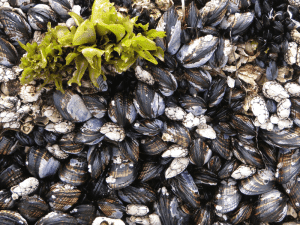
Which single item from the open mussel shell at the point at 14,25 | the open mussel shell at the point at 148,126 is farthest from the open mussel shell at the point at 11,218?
the open mussel shell at the point at 14,25

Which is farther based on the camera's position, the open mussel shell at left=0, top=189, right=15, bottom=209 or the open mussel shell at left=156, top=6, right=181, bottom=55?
the open mussel shell at left=0, top=189, right=15, bottom=209

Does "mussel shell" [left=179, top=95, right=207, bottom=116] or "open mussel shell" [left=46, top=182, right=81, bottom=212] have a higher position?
"mussel shell" [left=179, top=95, right=207, bottom=116]

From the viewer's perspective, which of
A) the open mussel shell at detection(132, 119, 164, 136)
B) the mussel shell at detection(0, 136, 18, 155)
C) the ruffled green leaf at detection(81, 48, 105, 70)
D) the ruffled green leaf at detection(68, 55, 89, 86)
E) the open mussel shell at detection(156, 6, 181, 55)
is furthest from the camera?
the mussel shell at detection(0, 136, 18, 155)

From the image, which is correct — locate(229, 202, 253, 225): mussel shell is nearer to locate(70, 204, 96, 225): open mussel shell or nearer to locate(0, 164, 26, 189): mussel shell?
locate(70, 204, 96, 225): open mussel shell

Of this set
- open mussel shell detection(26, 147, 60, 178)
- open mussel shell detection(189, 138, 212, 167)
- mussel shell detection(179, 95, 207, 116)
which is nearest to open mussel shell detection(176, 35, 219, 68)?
mussel shell detection(179, 95, 207, 116)

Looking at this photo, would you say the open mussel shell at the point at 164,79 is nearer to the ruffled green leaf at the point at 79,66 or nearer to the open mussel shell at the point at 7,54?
the ruffled green leaf at the point at 79,66

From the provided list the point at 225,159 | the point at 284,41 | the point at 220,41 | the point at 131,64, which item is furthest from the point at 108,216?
the point at 284,41

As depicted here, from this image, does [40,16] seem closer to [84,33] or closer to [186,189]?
[84,33]

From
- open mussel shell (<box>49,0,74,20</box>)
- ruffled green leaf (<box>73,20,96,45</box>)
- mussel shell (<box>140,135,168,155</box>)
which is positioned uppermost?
open mussel shell (<box>49,0,74,20</box>)
